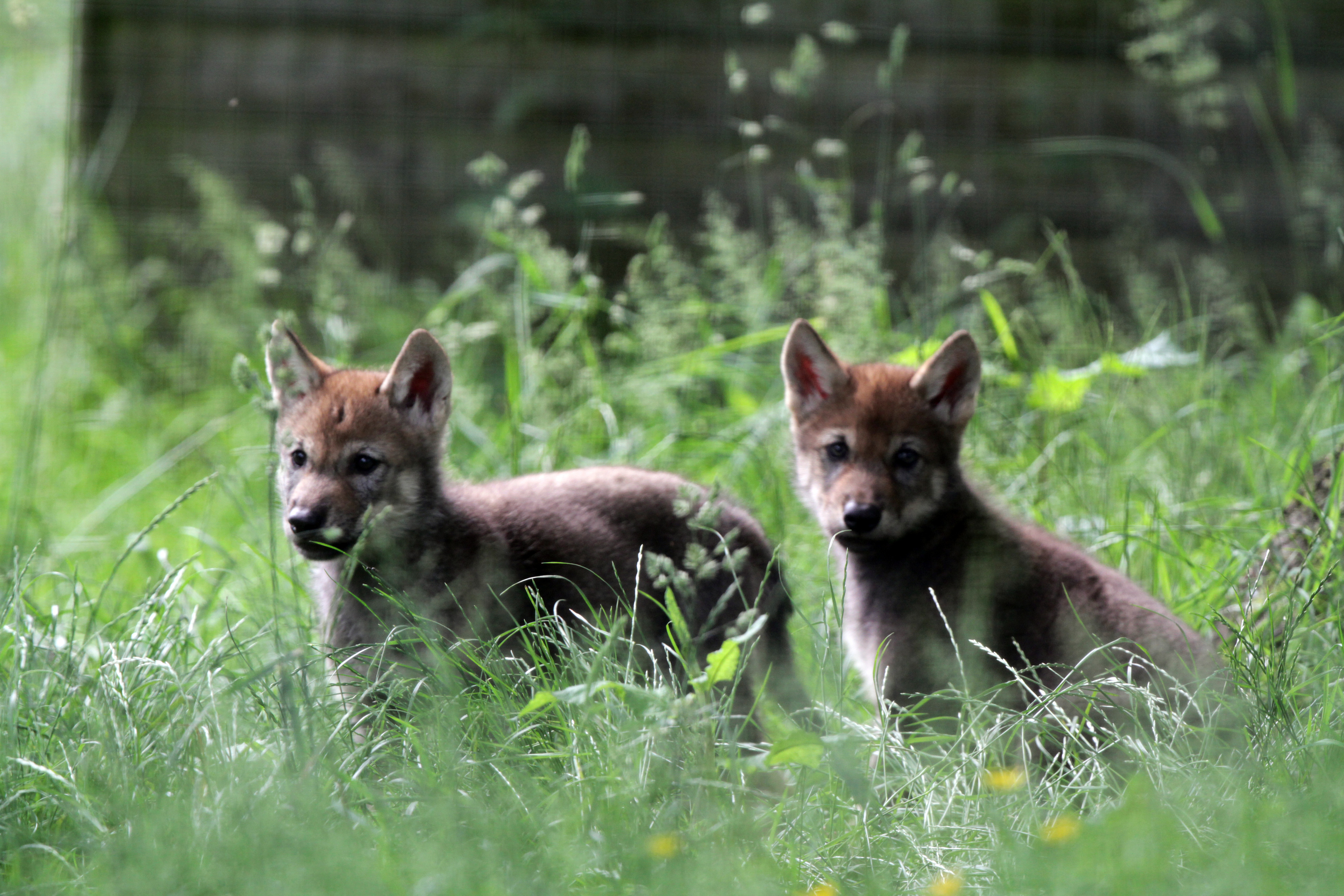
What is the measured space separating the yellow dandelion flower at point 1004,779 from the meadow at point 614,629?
2 centimetres

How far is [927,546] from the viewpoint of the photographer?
3.48 m

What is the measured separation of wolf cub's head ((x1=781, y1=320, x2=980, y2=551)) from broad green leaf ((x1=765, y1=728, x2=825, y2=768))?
3.68 feet

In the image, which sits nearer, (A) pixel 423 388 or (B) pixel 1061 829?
(B) pixel 1061 829

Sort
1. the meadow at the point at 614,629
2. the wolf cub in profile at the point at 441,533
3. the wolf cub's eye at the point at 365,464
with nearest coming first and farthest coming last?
the meadow at the point at 614,629
the wolf cub in profile at the point at 441,533
the wolf cub's eye at the point at 365,464

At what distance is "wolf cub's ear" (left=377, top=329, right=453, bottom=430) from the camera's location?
3.22 metres

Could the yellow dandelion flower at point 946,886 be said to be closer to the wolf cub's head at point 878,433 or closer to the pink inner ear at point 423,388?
the wolf cub's head at point 878,433

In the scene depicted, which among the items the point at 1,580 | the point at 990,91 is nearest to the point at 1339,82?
the point at 990,91

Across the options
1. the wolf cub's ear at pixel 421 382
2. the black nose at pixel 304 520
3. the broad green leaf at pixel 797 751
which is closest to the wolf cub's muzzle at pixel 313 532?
the black nose at pixel 304 520

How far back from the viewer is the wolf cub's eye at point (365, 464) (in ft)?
10.3

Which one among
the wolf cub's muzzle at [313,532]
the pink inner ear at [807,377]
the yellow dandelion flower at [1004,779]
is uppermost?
the pink inner ear at [807,377]

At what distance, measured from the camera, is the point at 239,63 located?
6578 millimetres

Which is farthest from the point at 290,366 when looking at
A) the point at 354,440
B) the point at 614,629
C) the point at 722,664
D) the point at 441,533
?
the point at 722,664

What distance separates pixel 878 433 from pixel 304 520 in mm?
1664

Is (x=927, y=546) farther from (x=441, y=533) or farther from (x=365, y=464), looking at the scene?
(x=365, y=464)
